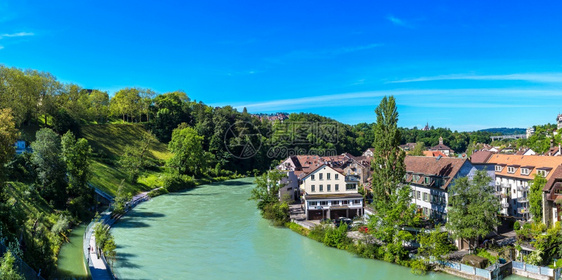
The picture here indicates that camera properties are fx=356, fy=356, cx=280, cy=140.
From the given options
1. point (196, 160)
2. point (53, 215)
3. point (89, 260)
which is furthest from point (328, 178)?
point (196, 160)

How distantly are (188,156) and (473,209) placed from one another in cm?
4948

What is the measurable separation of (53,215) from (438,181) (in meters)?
31.1

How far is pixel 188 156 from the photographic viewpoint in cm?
6244

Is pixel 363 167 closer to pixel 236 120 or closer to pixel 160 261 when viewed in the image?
pixel 160 261

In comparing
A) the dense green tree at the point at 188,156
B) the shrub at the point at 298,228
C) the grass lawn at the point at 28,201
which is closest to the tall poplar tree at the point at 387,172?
the shrub at the point at 298,228

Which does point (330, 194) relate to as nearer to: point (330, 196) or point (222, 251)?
point (330, 196)

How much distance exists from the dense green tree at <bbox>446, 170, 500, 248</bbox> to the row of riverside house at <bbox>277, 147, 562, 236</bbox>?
391 centimetres

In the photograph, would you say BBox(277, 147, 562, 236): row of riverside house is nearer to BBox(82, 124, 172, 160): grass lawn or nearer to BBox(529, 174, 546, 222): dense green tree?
BBox(529, 174, 546, 222): dense green tree

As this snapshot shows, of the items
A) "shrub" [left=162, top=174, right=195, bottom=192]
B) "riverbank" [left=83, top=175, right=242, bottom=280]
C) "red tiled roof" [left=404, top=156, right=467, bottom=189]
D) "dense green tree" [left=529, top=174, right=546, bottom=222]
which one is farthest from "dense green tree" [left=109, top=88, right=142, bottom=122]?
"dense green tree" [left=529, top=174, right=546, bottom=222]

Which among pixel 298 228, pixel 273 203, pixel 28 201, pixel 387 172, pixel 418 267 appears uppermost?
pixel 387 172

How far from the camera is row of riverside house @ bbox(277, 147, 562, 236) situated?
26.7 metres

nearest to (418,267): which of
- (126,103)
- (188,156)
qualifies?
(188,156)

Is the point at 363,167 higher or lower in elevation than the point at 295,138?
lower

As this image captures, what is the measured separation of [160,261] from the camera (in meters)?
23.5
